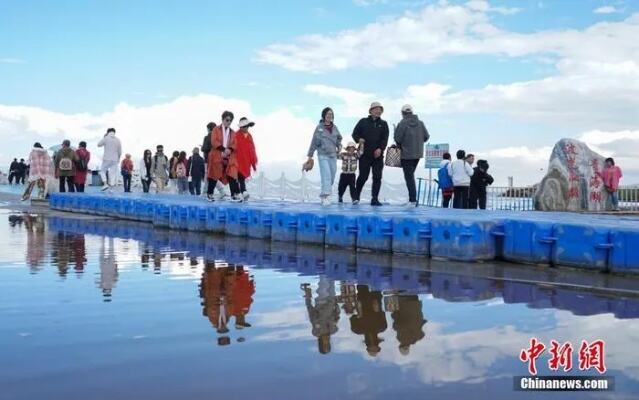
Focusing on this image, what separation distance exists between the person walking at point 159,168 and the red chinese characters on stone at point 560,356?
22.9 m

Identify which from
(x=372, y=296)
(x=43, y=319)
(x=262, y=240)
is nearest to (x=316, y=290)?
(x=372, y=296)

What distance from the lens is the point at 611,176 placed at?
2175 cm

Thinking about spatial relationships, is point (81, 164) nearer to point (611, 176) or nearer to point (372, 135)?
point (372, 135)

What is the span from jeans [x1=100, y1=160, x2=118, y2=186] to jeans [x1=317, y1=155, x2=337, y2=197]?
8922 mm

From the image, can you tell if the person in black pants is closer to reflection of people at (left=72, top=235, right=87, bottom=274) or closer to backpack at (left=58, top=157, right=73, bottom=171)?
backpack at (left=58, top=157, right=73, bottom=171)

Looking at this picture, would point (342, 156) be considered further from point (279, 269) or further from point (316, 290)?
point (316, 290)

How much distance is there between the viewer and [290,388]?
3.43 metres

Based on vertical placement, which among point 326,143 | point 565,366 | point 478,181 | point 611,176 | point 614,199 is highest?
point 326,143

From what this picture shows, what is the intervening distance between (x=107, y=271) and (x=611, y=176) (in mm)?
18320

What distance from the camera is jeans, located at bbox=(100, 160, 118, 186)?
20219mm

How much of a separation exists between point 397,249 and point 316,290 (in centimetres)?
318

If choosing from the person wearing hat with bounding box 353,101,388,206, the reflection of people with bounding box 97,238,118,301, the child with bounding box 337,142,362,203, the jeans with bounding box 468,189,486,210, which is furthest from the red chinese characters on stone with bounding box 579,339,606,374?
the jeans with bounding box 468,189,486,210

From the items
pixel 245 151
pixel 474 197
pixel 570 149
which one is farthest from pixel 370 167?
pixel 570 149

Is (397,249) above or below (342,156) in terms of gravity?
below
